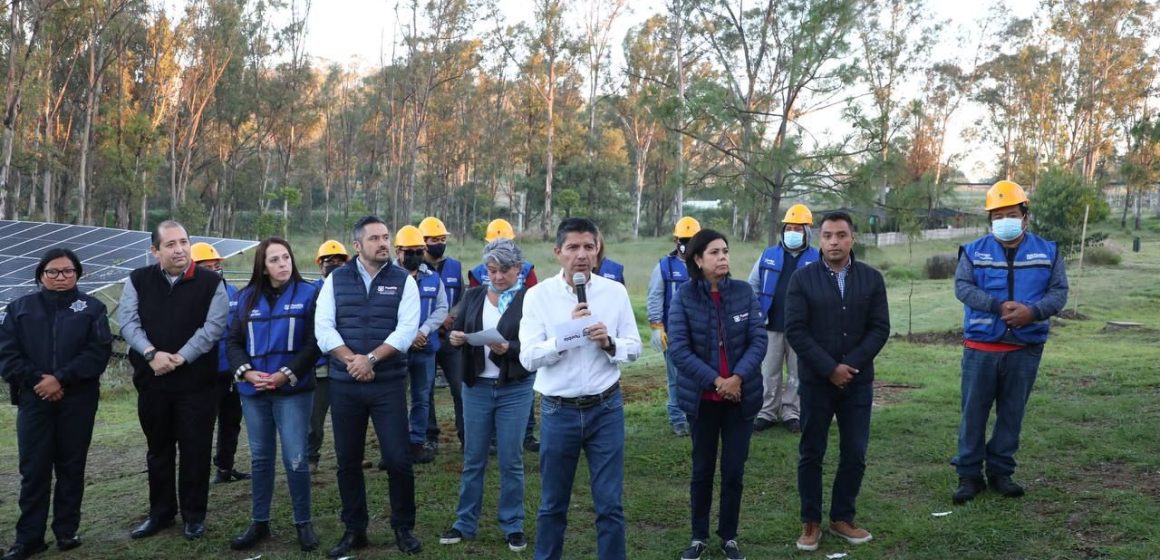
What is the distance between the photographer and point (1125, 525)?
15.4 feet

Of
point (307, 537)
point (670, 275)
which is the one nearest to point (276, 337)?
point (307, 537)

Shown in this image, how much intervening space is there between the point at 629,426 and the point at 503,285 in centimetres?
327

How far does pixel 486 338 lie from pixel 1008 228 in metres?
3.09

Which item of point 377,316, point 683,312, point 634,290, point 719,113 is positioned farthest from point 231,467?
point 634,290

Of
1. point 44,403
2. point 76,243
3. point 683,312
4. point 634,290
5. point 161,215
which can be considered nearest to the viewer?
point 683,312

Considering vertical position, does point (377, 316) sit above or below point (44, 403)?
above

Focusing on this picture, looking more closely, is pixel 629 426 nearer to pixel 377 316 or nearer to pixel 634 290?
pixel 377 316

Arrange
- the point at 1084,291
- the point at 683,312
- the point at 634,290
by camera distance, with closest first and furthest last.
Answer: the point at 683,312 < the point at 1084,291 < the point at 634,290

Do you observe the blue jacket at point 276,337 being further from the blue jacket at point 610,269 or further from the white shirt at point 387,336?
the blue jacket at point 610,269

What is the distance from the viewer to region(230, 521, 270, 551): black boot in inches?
196

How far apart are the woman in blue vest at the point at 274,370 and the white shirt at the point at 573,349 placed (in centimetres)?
153

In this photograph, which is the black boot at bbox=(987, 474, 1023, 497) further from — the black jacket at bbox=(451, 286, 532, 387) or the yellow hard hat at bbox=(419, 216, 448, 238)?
the yellow hard hat at bbox=(419, 216, 448, 238)

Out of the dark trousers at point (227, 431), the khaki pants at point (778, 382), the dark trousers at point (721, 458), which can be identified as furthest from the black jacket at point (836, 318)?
the dark trousers at point (227, 431)

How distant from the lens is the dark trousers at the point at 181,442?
5.20 meters
